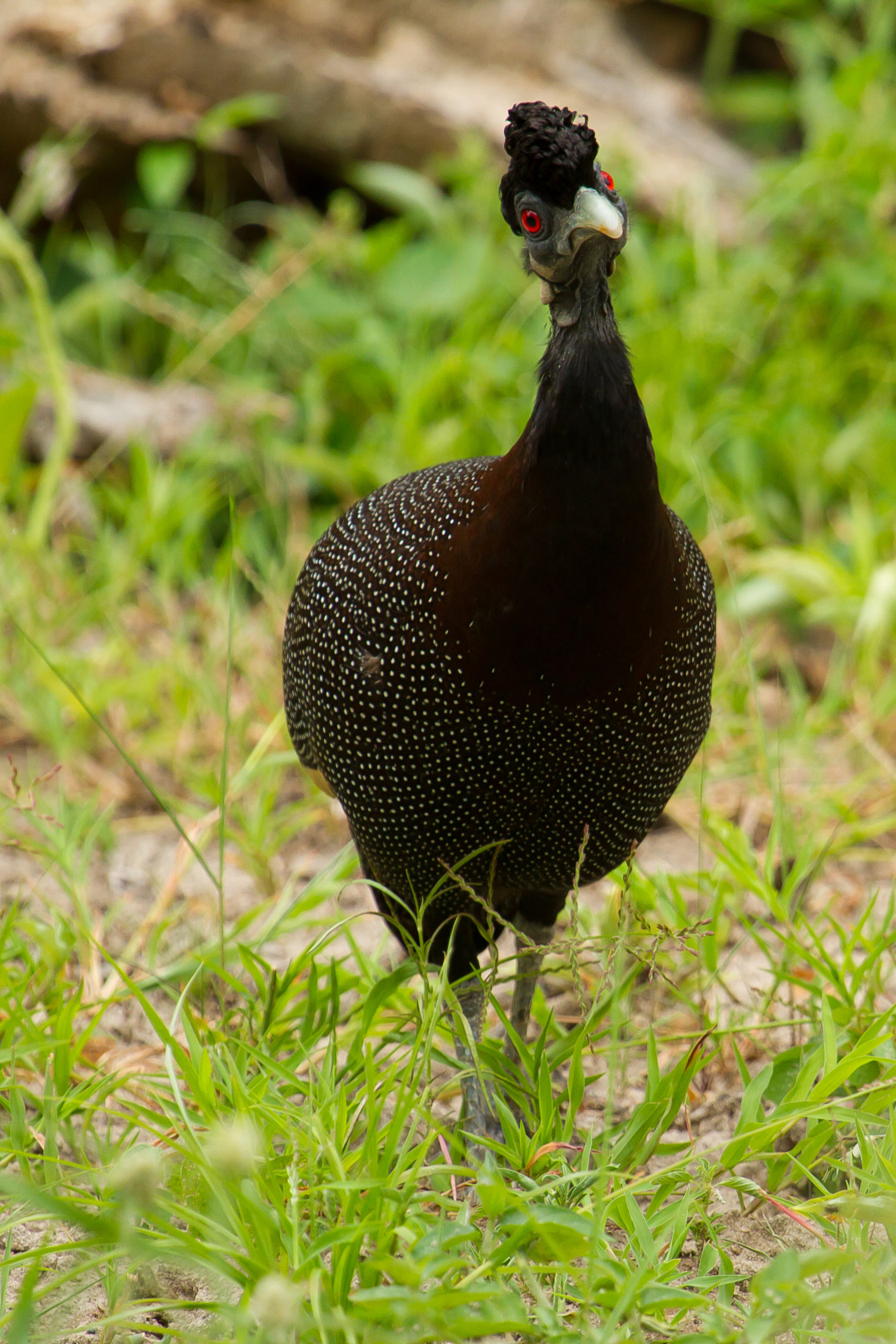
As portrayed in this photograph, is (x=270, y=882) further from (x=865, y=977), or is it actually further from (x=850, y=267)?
(x=850, y=267)

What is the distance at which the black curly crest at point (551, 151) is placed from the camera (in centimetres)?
193

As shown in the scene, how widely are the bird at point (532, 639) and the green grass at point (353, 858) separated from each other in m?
0.20

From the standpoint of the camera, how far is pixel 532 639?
80.5 inches

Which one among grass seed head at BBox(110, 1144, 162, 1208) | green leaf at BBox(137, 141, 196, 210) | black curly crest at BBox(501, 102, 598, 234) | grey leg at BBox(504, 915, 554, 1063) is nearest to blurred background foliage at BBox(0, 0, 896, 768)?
green leaf at BBox(137, 141, 196, 210)

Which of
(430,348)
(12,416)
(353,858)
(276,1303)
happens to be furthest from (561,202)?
(430,348)

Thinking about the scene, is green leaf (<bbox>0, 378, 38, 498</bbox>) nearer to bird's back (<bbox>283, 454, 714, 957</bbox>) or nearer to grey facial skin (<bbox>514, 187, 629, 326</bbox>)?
bird's back (<bbox>283, 454, 714, 957</bbox>)

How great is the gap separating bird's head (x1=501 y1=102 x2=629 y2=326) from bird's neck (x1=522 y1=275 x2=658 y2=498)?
0.04 meters

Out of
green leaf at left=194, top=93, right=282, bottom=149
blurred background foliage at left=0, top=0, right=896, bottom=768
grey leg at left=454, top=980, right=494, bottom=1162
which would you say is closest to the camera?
grey leg at left=454, top=980, right=494, bottom=1162

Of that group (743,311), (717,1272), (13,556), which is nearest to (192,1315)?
(717,1272)

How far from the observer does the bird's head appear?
1927mm

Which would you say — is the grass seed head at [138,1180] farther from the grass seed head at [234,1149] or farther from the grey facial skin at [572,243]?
the grey facial skin at [572,243]

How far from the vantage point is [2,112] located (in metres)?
5.10

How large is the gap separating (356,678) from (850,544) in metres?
2.66

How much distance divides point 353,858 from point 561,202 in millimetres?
1619
